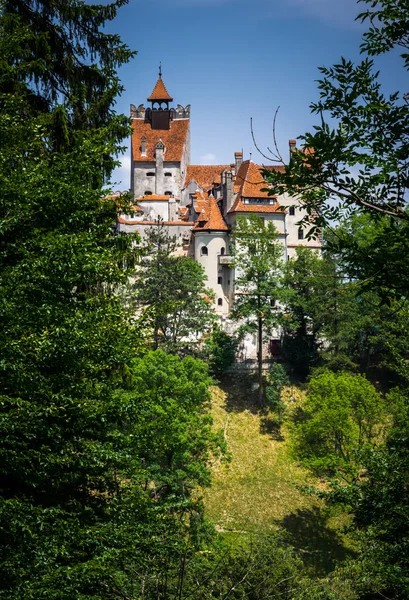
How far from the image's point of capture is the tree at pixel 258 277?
39.4 meters

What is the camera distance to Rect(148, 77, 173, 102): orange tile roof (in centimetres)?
6444

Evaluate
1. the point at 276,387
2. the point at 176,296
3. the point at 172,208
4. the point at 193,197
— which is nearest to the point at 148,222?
the point at 172,208

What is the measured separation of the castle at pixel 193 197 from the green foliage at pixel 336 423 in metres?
13.8

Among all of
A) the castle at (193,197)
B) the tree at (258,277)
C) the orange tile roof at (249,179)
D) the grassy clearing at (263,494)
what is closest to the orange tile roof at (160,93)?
the castle at (193,197)

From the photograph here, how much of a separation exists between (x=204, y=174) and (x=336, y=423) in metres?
40.7

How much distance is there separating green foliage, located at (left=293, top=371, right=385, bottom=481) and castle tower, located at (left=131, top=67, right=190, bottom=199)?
112 feet

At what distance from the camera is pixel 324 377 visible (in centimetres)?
3136

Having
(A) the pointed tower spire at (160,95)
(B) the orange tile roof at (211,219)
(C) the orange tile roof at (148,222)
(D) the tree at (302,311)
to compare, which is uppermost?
(A) the pointed tower spire at (160,95)

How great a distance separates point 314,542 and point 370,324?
16201 mm

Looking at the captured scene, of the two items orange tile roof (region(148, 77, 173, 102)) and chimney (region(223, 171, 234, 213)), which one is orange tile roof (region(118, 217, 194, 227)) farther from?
orange tile roof (region(148, 77, 173, 102))

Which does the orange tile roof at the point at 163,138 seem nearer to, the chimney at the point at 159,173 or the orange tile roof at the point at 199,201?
the chimney at the point at 159,173

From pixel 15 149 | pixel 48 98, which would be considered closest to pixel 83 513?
pixel 15 149

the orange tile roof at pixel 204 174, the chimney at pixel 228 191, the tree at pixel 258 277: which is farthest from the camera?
the orange tile roof at pixel 204 174

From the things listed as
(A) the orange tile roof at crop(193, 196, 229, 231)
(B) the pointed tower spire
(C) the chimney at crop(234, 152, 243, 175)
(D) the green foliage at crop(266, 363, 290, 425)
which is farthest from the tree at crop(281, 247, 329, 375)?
(B) the pointed tower spire
